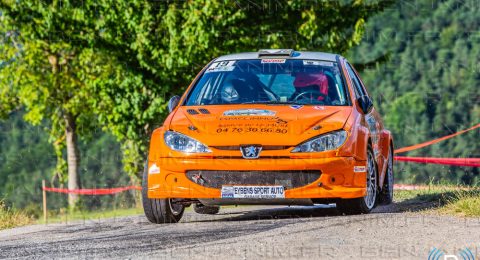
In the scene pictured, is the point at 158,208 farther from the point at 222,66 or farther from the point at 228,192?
the point at 222,66

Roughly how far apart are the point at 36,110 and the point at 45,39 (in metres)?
4.27

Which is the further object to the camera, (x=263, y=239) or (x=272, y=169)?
(x=272, y=169)

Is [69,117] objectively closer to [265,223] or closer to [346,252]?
[265,223]

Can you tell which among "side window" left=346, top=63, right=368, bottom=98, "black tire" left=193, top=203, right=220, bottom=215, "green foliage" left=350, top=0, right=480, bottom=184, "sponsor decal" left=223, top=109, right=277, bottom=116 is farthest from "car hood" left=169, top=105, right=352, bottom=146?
"green foliage" left=350, top=0, right=480, bottom=184

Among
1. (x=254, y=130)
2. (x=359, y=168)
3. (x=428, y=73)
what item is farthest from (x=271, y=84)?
(x=428, y=73)

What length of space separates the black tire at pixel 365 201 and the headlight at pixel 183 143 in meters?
1.54

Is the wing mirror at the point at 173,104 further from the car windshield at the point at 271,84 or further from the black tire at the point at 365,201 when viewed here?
the black tire at the point at 365,201

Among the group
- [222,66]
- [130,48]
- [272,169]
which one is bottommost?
[130,48]

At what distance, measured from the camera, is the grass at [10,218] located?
13.8 m

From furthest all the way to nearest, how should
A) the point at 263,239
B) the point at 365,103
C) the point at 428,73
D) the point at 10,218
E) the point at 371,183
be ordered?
the point at 428,73
the point at 10,218
the point at 365,103
the point at 371,183
the point at 263,239

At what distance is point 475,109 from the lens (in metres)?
107

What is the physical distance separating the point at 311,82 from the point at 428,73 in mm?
112768

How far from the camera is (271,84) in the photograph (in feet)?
37.6

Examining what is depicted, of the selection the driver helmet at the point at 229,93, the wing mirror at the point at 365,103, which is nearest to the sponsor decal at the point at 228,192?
the driver helmet at the point at 229,93
